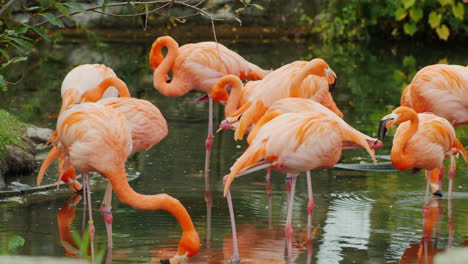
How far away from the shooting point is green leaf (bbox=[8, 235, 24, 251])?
407cm

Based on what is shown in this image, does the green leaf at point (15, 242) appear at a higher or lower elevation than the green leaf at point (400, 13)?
lower

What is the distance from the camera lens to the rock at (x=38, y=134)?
6.72 metres

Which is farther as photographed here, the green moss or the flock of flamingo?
the green moss

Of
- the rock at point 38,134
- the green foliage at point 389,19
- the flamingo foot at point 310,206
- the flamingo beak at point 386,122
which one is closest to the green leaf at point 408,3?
the green foliage at point 389,19

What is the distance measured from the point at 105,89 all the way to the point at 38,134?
1.69 m

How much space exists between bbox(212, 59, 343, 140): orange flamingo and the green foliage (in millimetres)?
9711

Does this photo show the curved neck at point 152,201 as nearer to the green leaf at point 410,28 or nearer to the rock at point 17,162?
the rock at point 17,162

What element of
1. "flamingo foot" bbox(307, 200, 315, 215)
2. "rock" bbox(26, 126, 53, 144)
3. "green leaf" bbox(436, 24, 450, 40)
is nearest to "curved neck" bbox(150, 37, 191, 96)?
"rock" bbox(26, 126, 53, 144)

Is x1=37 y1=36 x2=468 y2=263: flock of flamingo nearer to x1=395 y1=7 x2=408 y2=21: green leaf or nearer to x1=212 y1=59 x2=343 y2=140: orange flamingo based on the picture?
x1=212 y1=59 x2=343 y2=140: orange flamingo

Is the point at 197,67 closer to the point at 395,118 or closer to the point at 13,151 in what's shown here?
the point at 13,151

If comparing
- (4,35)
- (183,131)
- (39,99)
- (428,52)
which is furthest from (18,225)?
(428,52)

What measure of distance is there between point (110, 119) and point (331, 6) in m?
12.6

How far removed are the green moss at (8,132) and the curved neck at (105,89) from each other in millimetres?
622

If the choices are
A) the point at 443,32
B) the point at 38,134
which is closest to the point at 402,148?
the point at 38,134
